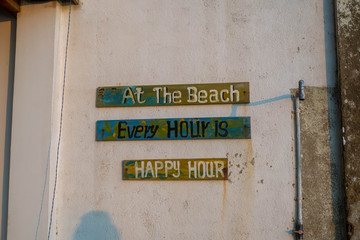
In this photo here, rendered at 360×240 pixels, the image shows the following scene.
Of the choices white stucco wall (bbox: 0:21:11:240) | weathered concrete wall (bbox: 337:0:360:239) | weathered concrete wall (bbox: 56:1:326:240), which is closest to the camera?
weathered concrete wall (bbox: 337:0:360:239)

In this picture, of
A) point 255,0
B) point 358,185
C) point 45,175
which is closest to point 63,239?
point 45,175

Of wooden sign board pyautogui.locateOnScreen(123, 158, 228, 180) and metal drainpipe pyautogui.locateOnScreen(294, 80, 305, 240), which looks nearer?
metal drainpipe pyautogui.locateOnScreen(294, 80, 305, 240)

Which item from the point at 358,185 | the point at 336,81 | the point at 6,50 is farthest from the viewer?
the point at 6,50

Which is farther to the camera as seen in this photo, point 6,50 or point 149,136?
point 6,50

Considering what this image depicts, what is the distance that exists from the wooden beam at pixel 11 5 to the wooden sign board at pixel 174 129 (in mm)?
1482

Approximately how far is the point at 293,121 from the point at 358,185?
2.73 feet

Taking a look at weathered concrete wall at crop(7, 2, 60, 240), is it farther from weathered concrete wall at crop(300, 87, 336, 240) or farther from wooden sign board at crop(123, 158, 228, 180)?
weathered concrete wall at crop(300, 87, 336, 240)

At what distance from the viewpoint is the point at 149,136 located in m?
3.39

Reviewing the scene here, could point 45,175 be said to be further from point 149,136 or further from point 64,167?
point 149,136

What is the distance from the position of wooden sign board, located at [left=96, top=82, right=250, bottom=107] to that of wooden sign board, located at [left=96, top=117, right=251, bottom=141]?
177mm

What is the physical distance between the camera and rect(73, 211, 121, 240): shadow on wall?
3334 millimetres

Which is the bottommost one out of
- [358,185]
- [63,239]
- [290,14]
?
[63,239]

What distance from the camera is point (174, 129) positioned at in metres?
3.38

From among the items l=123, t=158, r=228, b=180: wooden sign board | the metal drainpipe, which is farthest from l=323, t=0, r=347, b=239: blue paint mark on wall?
l=123, t=158, r=228, b=180: wooden sign board
